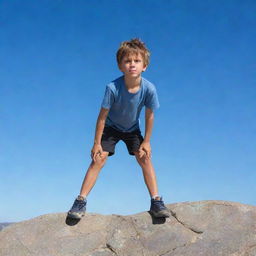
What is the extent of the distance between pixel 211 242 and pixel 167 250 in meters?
0.68


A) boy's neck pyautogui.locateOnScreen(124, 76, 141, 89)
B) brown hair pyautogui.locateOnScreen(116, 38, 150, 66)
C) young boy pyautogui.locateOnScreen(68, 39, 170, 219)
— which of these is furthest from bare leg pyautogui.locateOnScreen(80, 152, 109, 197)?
brown hair pyautogui.locateOnScreen(116, 38, 150, 66)

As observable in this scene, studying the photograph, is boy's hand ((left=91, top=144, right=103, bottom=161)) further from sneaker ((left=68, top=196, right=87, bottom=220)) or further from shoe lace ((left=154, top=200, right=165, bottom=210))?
shoe lace ((left=154, top=200, right=165, bottom=210))

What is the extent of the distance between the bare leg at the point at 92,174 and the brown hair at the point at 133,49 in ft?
5.23

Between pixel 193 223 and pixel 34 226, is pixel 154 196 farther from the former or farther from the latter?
pixel 34 226

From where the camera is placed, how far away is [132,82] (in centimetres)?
681

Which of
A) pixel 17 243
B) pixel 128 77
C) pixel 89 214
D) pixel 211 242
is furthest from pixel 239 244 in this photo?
pixel 17 243

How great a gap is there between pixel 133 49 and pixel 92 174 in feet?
6.99

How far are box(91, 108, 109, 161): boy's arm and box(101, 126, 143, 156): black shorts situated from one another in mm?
148

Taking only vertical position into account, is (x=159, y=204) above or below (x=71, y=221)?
above

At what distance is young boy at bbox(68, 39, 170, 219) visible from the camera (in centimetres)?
669

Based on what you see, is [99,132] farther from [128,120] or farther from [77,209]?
[77,209]

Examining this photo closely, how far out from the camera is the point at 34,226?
7266mm

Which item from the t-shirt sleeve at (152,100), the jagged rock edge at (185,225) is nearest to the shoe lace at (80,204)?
the jagged rock edge at (185,225)

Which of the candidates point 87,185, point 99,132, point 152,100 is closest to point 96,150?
point 99,132
